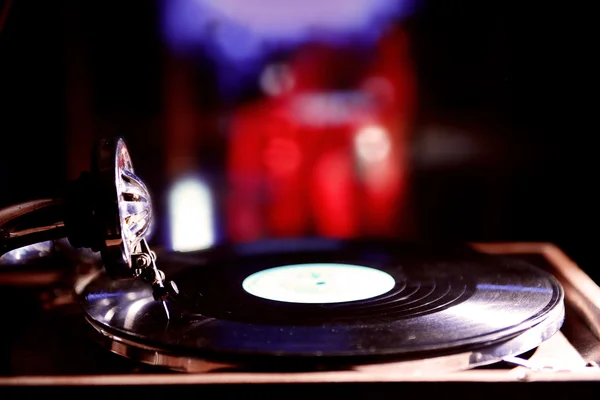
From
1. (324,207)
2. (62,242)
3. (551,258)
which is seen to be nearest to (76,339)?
(62,242)

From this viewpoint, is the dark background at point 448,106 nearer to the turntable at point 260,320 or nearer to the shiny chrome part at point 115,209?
the turntable at point 260,320

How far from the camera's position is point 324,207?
2.33m

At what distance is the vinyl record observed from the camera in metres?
0.60

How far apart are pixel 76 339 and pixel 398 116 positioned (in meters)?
1.79

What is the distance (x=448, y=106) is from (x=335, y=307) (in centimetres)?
163

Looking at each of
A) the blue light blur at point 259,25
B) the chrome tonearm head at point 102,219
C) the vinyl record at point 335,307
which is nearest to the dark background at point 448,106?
the blue light blur at point 259,25

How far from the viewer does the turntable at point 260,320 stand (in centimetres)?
57

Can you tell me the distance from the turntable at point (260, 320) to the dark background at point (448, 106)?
2.58ft

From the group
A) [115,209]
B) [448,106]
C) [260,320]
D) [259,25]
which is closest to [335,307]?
[260,320]

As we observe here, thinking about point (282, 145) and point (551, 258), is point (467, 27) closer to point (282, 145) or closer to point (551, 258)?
point (282, 145)

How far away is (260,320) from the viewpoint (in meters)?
0.69

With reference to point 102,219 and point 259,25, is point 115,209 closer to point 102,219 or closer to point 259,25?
point 102,219

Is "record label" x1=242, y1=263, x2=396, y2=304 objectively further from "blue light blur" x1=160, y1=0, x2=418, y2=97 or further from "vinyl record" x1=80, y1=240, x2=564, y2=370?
"blue light blur" x1=160, y1=0, x2=418, y2=97

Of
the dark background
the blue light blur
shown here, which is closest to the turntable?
the dark background
